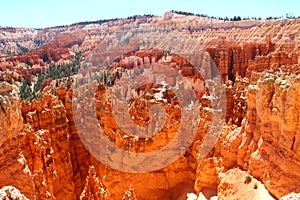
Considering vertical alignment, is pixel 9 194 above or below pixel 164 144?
above

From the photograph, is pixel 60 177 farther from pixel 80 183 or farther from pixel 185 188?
pixel 185 188

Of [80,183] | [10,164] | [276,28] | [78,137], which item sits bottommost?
[80,183]

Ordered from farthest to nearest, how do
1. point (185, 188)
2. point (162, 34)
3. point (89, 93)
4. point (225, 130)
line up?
1. point (162, 34)
2. point (89, 93)
3. point (185, 188)
4. point (225, 130)

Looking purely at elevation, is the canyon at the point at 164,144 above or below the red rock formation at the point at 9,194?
below

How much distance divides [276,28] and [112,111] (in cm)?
4210

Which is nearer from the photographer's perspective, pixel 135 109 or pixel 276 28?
pixel 135 109

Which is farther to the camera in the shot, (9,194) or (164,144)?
(164,144)

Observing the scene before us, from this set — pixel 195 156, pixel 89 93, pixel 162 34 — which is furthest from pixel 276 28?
pixel 195 156

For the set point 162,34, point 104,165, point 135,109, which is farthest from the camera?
point 162,34

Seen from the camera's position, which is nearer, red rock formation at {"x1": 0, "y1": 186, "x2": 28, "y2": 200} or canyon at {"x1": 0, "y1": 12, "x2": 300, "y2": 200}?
red rock formation at {"x1": 0, "y1": 186, "x2": 28, "y2": 200}

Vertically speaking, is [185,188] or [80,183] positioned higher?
[185,188]

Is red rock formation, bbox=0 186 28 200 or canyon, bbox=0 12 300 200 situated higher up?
red rock formation, bbox=0 186 28 200

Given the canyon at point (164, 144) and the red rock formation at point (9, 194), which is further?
the canyon at point (164, 144)

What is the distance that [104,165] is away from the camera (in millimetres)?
16391
